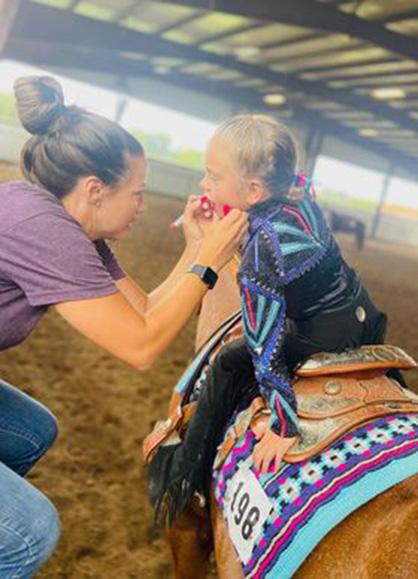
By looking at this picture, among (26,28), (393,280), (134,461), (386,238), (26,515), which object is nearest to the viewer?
(26,515)

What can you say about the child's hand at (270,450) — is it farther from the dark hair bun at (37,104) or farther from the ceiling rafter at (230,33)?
the ceiling rafter at (230,33)

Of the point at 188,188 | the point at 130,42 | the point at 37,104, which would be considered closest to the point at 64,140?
the point at 37,104

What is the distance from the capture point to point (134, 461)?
2691 millimetres

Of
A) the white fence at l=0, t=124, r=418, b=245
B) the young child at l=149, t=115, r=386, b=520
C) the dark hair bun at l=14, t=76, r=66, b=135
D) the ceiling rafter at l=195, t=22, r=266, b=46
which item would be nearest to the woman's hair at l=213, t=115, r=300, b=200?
the young child at l=149, t=115, r=386, b=520

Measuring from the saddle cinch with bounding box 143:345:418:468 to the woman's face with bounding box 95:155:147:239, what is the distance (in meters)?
0.55

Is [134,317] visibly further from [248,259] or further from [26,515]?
[26,515]

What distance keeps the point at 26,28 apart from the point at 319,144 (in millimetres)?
12470

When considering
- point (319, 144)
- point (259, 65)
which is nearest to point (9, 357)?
point (259, 65)

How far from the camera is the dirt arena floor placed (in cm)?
204

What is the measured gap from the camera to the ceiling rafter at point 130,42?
11.7 metres

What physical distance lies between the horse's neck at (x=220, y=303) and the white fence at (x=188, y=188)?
1677 mm

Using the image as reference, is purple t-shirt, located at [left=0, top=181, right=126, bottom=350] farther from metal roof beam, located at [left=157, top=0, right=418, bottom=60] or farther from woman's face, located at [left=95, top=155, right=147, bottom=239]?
metal roof beam, located at [left=157, top=0, right=418, bottom=60]

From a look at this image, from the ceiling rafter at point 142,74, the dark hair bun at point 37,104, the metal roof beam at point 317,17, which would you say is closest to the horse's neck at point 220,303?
the dark hair bun at point 37,104

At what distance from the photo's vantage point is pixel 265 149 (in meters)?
1.41
